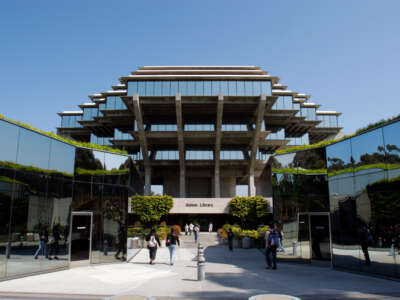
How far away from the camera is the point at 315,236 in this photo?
45.9ft

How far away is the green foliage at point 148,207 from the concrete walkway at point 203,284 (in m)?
26.0

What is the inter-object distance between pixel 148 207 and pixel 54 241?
87.4ft

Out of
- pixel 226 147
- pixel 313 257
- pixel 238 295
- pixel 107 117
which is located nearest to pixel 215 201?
pixel 226 147

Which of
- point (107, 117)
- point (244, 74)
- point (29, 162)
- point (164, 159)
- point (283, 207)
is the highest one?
point (244, 74)

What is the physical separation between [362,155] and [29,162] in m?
12.9

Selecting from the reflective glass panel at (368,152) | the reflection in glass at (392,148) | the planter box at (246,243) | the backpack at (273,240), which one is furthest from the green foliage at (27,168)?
the planter box at (246,243)

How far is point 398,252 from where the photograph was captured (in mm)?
9859

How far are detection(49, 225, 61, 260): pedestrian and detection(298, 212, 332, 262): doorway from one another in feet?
35.9

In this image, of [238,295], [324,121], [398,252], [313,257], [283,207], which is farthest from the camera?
[324,121]

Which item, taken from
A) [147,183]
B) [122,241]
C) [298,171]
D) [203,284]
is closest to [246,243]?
[298,171]

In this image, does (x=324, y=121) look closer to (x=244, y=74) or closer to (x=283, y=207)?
(x=244, y=74)

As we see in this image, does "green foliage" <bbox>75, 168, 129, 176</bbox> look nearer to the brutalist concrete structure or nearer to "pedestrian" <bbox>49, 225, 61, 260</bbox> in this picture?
"pedestrian" <bbox>49, 225, 61, 260</bbox>

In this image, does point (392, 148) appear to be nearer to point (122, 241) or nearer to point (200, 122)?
point (122, 241)

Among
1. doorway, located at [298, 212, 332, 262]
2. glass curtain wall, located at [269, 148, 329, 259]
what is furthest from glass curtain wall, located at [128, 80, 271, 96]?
doorway, located at [298, 212, 332, 262]
